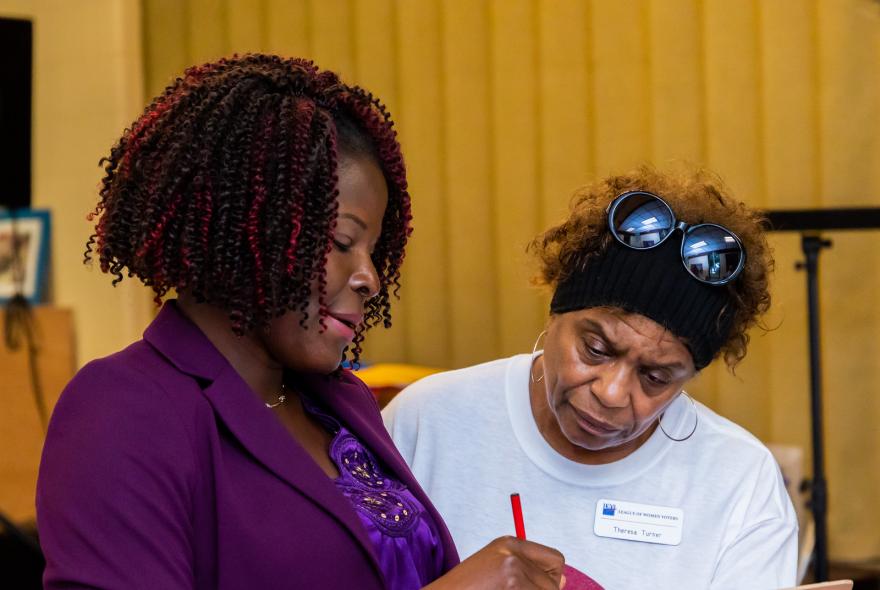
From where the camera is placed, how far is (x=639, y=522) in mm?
1652

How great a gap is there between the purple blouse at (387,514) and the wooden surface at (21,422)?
2651mm

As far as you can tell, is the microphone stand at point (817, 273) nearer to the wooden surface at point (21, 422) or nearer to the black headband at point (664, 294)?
the black headband at point (664, 294)

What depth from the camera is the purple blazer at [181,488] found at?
2.94 ft

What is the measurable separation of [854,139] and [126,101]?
2514 millimetres

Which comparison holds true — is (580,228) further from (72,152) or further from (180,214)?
(72,152)

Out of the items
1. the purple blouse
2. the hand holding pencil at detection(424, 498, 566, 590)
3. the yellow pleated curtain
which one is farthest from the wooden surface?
the hand holding pencil at detection(424, 498, 566, 590)

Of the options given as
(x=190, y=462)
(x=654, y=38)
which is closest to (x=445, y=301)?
(x=654, y=38)

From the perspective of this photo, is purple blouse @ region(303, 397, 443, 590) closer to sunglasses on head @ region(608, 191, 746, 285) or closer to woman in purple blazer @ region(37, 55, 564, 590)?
woman in purple blazer @ region(37, 55, 564, 590)

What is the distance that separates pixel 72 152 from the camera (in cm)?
389

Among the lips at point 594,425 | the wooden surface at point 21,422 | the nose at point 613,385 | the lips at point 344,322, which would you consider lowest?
the wooden surface at point 21,422

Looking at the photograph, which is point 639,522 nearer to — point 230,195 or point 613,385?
point 613,385

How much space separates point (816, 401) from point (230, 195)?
1959 mm

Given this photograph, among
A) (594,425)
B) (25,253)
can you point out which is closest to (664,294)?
(594,425)

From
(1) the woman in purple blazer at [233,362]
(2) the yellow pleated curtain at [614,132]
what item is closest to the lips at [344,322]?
(1) the woman in purple blazer at [233,362]
